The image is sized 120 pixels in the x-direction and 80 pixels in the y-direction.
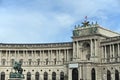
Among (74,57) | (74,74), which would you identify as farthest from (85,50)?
(74,74)

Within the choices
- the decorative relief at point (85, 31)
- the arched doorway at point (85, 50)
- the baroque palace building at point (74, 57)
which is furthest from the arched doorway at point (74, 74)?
the decorative relief at point (85, 31)

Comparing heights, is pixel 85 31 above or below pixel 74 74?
above

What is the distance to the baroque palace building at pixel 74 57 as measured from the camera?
119 meters

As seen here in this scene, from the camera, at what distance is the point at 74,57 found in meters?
127

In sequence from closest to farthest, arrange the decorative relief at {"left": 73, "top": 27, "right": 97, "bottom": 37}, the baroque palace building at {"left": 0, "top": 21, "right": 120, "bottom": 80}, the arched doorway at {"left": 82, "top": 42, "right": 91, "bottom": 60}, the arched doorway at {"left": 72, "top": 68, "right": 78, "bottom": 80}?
the baroque palace building at {"left": 0, "top": 21, "right": 120, "bottom": 80}, the arched doorway at {"left": 72, "top": 68, "right": 78, "bottom": 80}, the decorative relief at {"left": 73, "top": 27, "right": 97, "bottom": 37}, the arched doorway at {"left": 82, "top": 42, "right": 91, "bottom": 60}

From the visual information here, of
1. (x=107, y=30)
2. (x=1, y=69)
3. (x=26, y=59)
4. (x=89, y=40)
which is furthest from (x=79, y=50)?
(x=1, y=69)

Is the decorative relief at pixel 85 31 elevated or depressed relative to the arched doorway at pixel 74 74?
elevated

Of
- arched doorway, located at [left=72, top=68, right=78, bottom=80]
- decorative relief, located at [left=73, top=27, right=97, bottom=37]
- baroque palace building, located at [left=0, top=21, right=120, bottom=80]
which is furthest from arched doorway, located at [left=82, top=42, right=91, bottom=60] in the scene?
arched doorway, located at [left=72, top=68, right=78, bottom=80]

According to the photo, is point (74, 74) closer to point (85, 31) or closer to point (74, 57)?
point (74, 57)

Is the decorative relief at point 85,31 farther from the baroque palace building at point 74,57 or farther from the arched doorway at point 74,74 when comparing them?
the arched doorway at point 74,74

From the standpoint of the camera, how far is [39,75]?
133 metres

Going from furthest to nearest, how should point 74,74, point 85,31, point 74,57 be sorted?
point 85,31 → point 74,57 → point 74,74

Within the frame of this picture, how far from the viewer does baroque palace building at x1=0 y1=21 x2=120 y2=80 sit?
119 m

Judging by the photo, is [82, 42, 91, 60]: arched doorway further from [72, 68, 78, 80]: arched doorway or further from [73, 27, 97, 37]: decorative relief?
[72, 68, 78, 80]: arched doorway
